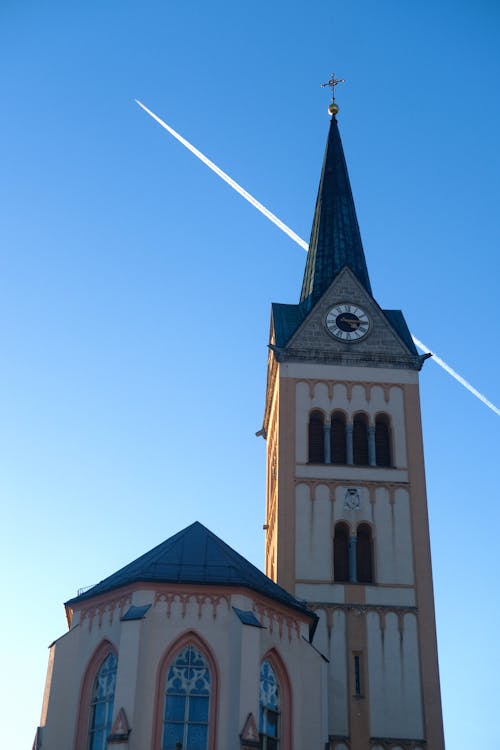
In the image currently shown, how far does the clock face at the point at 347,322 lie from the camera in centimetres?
4416

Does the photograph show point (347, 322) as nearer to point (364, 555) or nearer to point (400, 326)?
point (400, 326)

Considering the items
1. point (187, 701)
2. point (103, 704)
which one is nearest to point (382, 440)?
point (187, 701)

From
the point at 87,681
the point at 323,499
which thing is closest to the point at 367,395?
the point at 323,499

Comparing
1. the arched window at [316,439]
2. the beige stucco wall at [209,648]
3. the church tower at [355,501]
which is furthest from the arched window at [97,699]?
the arched window at [316,439]

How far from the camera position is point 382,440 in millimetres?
42062

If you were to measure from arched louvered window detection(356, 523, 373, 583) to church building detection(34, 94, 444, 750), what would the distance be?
0.17ft

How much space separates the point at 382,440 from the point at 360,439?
0.91 m

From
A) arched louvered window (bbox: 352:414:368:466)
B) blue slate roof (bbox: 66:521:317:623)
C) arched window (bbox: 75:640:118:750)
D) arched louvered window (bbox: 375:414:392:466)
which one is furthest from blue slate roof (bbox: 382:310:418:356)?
arched window (bbox: 75:640:118:750)

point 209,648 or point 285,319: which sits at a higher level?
point 285,319

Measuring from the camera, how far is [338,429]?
1658 inches

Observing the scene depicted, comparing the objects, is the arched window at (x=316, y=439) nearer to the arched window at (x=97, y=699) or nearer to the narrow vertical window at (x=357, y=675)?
the narrow vertical window at (x=357, y=675)

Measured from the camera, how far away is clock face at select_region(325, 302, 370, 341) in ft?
145

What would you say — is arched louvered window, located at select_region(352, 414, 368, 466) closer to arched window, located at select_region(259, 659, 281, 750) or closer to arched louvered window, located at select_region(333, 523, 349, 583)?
arched louvered window, located at select_region(333, 523, 349, 583)

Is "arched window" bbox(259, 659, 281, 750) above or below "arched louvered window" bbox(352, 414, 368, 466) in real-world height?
below
